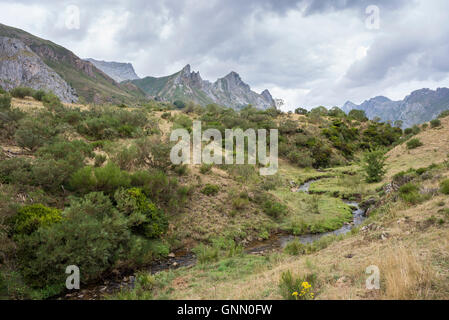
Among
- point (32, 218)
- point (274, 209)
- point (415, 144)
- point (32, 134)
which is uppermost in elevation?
point (415, 144)

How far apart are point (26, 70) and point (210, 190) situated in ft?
419

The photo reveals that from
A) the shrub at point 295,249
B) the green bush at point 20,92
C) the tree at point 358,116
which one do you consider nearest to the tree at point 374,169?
the shrub at point 295,249

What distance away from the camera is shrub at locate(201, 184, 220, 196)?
1587 cm

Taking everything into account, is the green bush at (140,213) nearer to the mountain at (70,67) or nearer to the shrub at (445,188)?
the shrub at (445,188)

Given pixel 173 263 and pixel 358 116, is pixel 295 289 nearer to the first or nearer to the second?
pixel 173 263

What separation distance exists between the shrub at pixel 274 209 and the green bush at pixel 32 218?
11.8m

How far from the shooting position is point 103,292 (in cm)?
782

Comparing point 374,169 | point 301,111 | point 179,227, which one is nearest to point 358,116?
point 301,111

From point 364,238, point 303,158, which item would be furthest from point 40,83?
point 364,238

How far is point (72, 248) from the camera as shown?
7.63m

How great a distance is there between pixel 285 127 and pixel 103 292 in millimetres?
41481

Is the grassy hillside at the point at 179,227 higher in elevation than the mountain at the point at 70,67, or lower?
lower

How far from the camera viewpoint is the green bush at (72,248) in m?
7.24

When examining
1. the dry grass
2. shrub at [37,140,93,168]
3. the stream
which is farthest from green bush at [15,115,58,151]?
the dry grass
